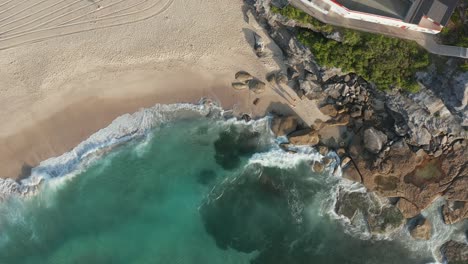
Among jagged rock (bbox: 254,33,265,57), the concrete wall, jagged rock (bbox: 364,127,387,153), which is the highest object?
the concrete wall

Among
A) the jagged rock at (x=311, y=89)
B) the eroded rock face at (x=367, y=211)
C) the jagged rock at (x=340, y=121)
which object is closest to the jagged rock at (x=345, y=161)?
the eroded rock face at (x=367, y=211)

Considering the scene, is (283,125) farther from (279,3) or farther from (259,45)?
(279,3)

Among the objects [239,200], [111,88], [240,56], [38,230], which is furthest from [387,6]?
[38,230]

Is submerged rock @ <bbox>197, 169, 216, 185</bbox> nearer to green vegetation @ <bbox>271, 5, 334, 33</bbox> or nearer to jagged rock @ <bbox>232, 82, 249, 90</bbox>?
jagged rock @ <bbox>232, 82, 249, 90</bbox>

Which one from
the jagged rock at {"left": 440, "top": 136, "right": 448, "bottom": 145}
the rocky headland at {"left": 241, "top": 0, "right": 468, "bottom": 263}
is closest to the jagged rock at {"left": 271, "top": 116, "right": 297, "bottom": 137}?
the rocky headland at {"left": 241, "top": 0, "right": 468, "bottom": 263}

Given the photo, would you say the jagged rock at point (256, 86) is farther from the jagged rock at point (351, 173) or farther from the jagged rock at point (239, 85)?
the jagged rock at point (351, 173)

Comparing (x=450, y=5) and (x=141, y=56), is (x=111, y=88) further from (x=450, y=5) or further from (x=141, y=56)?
(x=450, y=5)
